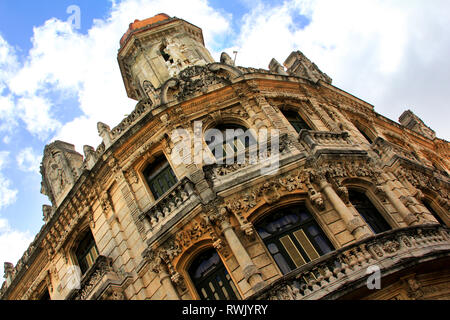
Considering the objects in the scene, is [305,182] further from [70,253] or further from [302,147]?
[70,253]

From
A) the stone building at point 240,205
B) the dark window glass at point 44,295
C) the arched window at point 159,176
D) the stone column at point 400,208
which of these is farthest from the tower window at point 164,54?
the stone column at point 400,208

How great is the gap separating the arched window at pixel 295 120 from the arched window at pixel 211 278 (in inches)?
241

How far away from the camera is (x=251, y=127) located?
52.9ft

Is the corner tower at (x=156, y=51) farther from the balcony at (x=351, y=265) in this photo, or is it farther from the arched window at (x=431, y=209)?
the balcony at (x=351, y=265)

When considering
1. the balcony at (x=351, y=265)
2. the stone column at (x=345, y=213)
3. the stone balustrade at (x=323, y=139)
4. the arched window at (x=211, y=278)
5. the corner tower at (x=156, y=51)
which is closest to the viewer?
the balcony at (x=351, y=265)

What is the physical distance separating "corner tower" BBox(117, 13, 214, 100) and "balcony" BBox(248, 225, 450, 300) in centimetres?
1237

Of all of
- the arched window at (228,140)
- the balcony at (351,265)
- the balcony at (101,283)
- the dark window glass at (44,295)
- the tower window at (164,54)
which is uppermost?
the tower window at (164,54)

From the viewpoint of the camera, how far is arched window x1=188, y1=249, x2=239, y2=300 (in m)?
12.8

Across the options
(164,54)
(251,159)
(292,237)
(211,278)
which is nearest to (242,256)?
(211,278)

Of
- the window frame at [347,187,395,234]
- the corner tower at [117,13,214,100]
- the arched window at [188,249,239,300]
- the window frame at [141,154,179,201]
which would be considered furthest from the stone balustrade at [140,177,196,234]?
the corner tower at [117,13,214,100]

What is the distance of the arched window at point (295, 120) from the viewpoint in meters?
17.1
